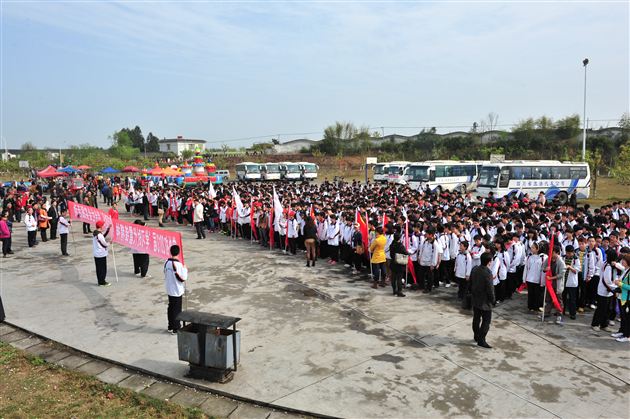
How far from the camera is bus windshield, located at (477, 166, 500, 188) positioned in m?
25.6

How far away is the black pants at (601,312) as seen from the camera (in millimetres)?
7512

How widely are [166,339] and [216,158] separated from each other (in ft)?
205

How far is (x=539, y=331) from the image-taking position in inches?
299

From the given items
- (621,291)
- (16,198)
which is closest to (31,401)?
(621,291)

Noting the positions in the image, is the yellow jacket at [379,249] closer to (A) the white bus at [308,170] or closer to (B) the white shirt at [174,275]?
(B) the white shirt at [174,275]

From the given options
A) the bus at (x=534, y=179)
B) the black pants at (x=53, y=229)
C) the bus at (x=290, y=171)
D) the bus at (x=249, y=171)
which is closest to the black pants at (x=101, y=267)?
the black pants at (x=53, y=229)

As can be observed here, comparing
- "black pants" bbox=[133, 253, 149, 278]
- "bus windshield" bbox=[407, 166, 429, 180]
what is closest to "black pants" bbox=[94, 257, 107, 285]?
"black pants" bbox=[133, 253, 149, 278]

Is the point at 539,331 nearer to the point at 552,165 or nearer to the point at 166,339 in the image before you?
the point at 166,339

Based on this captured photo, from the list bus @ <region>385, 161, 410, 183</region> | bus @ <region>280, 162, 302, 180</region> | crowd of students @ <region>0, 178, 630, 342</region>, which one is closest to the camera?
crowd of students @ <region>0, 178, 630, 342</region>

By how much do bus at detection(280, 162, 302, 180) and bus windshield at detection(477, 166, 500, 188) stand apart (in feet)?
80.9

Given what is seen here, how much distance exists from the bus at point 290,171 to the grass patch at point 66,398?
135 feet

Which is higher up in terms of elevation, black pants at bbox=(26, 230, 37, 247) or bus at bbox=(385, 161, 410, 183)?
bus at bbox=(385, 161, 410, 183)

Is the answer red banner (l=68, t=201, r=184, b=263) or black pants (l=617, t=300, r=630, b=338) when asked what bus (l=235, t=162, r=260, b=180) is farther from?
black pants (l=617, t=300, r=630, b=338)

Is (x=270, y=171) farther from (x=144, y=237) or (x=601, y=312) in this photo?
(x=601, y=312)
